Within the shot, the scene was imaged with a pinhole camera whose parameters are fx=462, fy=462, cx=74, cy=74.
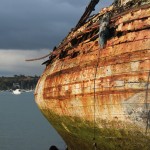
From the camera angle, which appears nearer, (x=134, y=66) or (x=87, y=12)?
(x=134, y=66)

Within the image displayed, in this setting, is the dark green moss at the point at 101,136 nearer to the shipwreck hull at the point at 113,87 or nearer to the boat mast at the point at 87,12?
the shipwreck hull at the point at 113,87

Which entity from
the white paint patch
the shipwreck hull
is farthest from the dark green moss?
the white paint patch

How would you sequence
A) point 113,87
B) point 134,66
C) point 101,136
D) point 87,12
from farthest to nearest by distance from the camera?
point 87,12, point 101,136, point 113,87, point 134,66

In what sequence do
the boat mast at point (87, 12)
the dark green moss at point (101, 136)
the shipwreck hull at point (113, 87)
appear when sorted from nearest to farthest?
the shipwreck hull at point (113, 87)
the dark green moss at point (101, 136)
the boat mast at point (87, 12)

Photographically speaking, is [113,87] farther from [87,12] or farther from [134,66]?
[87,12]

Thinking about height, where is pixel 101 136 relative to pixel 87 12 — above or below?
below

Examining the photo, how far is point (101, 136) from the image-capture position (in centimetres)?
963

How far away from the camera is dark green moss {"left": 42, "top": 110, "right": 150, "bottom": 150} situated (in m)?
8.55

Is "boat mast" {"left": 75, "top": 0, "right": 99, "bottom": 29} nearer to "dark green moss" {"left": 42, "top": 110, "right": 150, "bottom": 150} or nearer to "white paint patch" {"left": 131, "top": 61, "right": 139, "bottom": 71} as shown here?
"dark green moss" {"left": 42, "top": 110, "right": 150, "bottom": 150}

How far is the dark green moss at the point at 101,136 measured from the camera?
8554mm

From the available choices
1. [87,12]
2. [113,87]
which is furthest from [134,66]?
[87,12]

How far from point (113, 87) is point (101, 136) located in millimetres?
1380

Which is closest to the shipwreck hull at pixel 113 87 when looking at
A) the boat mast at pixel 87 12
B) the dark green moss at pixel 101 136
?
the dark green moss at pixel 101 136

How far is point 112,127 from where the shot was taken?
8992 millimetres
